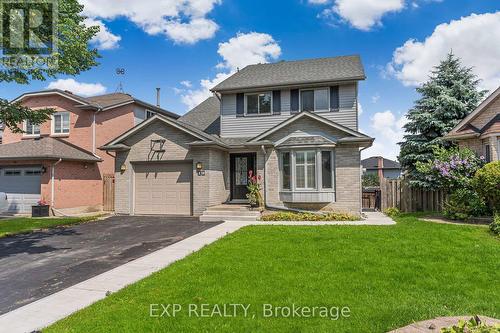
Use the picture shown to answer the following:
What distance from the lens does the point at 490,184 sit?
1091 cm

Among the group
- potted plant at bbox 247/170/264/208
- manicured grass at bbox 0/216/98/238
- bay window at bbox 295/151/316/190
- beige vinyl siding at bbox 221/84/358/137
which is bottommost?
manicured grass at bbox 0/216/98/238

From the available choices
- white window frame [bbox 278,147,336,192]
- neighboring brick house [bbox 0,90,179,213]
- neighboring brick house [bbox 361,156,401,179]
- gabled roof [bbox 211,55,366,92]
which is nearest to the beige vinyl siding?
gabled roof [bbox 211,55,366,92]

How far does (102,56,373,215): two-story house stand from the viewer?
13.9 m

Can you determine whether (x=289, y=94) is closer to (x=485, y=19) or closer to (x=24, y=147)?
(x=485, y=19)

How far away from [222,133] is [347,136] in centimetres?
667

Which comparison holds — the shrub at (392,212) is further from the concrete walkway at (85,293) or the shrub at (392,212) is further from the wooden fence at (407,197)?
the concrete walkway at (85,293)


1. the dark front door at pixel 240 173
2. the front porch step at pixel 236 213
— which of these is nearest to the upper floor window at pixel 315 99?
the dark front door at pixel 240 173

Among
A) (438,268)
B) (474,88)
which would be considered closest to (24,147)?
(438,268)

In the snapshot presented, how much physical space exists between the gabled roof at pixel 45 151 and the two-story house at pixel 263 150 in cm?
304

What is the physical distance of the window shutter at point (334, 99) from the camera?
1577 centimetres

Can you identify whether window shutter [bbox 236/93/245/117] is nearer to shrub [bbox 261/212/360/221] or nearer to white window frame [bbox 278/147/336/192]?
white window frame [bbox 278/147/336/192]

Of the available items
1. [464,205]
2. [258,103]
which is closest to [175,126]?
[258,103]

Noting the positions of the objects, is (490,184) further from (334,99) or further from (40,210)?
(40,210)

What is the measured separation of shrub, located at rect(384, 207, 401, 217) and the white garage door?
1788 centimetres
